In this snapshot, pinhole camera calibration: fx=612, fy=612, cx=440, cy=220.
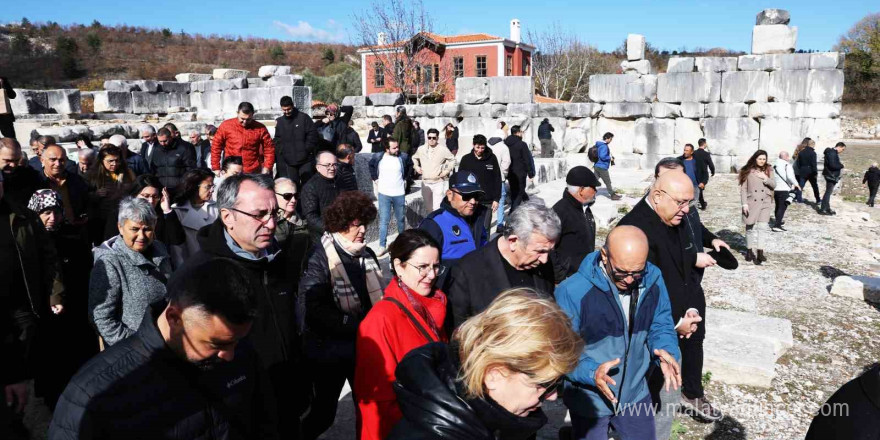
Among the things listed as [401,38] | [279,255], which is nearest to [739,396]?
[279,255]

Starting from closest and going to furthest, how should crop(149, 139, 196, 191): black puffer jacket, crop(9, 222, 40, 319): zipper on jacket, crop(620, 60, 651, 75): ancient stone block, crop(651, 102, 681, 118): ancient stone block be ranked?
1. crop(9, 222, 40, 319): zipper on jacket
2. crop(149, 139, 196, 191): black puffer jacket
3. crop(651, 102, 681, 118): ancient stone block
4. crop(620, 60, 651, 75): ancient stone block

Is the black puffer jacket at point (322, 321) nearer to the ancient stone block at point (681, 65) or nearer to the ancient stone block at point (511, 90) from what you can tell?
the ancient stone block at point (511, 90)

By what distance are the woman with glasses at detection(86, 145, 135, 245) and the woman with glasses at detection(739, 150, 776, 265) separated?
7.90 m

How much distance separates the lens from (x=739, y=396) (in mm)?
4715

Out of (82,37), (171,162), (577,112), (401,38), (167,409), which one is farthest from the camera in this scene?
(82,37)

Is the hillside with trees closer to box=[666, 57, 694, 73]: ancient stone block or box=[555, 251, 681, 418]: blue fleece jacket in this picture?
box=[666, 57, 694, 73]: ancient stone block

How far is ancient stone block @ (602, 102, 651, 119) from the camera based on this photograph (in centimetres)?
1923

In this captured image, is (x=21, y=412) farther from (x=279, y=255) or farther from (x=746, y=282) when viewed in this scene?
(x=746, y=282)

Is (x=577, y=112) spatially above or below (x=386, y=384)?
above

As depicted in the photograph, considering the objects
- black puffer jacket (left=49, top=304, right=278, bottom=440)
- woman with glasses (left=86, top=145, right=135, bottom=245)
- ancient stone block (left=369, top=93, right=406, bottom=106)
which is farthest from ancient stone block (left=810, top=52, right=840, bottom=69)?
black puffer jacket (left=49, top=304, right=278, bottom=440)

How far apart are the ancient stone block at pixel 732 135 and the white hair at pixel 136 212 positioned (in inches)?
724

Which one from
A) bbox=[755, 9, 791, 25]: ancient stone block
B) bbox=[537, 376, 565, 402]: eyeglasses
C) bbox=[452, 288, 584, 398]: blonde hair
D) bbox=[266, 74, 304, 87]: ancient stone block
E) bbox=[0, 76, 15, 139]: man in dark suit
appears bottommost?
bbox=[537, 376, 565, 402]: eyeglasses

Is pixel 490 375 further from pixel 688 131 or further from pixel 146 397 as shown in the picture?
pixel 688 131

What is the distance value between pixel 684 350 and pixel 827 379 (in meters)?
1.72
